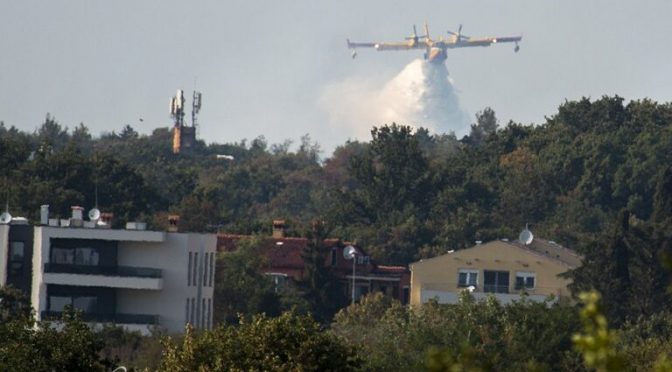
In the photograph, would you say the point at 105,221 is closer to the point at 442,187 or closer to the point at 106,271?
the point at 106,271

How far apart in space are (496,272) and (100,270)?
59.3 feet

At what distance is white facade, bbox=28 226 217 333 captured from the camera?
75875 millimetres

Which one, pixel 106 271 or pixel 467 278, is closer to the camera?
pixel 106 271

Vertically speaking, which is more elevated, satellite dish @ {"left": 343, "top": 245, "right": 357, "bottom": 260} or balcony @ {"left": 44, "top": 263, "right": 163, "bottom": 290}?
satellite dish @ {"left": 343, "top": 245, "right": 357, "bottom": 260}

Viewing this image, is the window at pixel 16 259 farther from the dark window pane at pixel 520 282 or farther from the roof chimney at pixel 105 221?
the dark window pane at pixel 520 282

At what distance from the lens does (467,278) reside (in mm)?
88500

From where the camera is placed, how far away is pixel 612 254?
79.9 metres

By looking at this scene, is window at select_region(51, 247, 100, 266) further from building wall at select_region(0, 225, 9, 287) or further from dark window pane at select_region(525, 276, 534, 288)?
dark window pane at select_region(525, 276, 534, 288)

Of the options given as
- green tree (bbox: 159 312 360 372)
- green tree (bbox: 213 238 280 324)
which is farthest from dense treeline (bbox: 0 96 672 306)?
green tree (bbox: 159 312 360 372)

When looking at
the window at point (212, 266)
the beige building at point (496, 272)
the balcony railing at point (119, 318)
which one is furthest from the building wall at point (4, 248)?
the beige building at point (496, 272)

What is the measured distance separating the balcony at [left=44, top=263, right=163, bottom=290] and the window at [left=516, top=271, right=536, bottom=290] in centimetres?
1695

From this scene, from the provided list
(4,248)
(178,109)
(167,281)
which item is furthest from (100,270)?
(178,109)

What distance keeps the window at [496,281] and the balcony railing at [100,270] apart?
1558 centimetres

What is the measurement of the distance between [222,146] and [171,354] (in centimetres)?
14453
